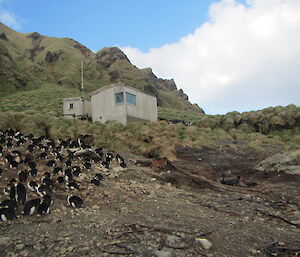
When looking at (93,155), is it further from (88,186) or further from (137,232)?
(137,232)

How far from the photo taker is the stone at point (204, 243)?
5.30m

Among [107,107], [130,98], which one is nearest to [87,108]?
[107,107]

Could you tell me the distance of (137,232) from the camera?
5816 millimetres

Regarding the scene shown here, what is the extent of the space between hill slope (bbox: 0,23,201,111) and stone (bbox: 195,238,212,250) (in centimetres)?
6291

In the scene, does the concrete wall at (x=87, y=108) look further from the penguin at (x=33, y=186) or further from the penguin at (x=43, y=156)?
the penguin at (x=33, y=186)

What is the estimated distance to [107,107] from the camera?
27.2 metres

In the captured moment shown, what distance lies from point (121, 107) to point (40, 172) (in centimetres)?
1682

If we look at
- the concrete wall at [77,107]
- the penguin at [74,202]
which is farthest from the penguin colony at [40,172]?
the concrete wall at [77,107]

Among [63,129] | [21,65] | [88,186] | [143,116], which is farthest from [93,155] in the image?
[21,65]

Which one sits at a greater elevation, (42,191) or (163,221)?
(42,191)

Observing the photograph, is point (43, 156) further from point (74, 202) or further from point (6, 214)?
point (6, 214)

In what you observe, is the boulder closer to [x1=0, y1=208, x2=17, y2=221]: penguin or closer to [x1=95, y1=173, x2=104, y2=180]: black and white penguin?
[x1=95, y1=173, x2=104, y2=180]: black and white penguin

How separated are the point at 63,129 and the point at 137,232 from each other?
16.4 meters

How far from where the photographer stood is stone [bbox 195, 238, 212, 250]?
5.30 metres
